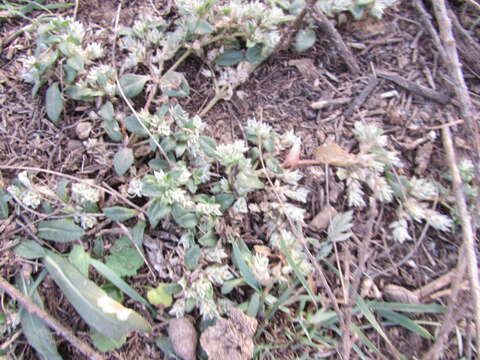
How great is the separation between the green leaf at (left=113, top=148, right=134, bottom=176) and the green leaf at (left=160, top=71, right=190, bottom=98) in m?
0.40

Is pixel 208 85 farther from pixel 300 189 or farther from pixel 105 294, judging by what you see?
pixel 105 294

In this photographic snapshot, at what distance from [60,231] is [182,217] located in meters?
0.63

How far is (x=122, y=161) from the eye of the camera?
2.05m

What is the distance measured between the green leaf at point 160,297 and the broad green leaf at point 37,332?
488mm

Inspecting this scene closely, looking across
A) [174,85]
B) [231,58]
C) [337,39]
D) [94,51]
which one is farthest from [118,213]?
[337,39]

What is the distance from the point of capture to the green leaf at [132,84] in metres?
2.19

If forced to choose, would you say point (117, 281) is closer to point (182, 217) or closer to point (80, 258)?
point (80, 258)

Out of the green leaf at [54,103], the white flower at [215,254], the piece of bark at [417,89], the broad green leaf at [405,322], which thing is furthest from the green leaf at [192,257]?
the piece of bark at [417,89]

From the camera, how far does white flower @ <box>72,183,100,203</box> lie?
1987mm

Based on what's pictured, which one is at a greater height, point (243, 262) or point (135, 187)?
point (135, 187)

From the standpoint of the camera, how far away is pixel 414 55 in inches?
92.2

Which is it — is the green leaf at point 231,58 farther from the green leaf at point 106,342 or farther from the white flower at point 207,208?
the green leaf at point 106,342

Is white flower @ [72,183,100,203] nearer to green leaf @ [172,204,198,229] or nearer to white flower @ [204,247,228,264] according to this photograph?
green leaf @ [172,204,198,229]

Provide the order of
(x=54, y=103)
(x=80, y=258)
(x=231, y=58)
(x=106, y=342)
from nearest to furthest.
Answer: (x=106, y=342) < (x=80, y=258) < (x=54, y=103) < (x=231, y=58)
